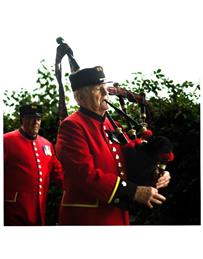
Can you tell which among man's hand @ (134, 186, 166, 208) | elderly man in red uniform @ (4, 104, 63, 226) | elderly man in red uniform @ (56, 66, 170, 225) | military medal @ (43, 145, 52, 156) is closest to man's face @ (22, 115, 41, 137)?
elderly man in red uniform @ (4, 104, 63, 226)

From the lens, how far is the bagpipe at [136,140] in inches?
150

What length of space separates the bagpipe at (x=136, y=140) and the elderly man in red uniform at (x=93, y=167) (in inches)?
2.1

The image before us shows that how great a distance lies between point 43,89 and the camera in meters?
4.14

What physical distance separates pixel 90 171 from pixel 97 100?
544 mm

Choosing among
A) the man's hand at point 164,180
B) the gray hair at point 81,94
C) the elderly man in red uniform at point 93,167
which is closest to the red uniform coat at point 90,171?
the elderly man in red uniform at point 93,167

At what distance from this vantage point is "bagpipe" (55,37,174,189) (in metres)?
3.80

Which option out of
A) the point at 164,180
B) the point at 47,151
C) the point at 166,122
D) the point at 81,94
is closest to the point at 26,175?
the point at 47,151

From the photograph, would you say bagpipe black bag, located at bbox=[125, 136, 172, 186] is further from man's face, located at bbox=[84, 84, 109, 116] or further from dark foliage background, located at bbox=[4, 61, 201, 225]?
man's face, located at bbox=[84, 84, 109, 116]

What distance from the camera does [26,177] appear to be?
3.98 metres

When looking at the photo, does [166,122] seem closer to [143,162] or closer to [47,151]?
[143,162]

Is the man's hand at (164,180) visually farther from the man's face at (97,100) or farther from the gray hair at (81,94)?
the gray hair at (81,94)

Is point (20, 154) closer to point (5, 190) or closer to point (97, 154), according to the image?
point (5, 190)
